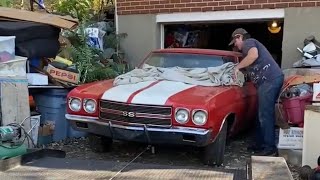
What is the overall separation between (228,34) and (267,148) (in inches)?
253

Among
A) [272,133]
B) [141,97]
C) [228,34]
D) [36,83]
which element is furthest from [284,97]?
[228,34]

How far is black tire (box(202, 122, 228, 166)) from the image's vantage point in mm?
5520

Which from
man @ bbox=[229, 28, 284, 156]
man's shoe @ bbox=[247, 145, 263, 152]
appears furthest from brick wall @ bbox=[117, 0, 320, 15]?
man's shoe @ bbox=[247, 145, 263, 152]

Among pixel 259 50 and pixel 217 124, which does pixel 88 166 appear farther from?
pixel 259 50

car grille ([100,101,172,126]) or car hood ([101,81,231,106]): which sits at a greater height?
car hood ([101,81,231,106])

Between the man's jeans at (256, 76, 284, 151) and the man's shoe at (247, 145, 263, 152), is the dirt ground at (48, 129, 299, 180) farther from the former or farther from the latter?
the man's jeans at (256, 76, 284, 151)

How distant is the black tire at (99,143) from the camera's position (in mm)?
6275

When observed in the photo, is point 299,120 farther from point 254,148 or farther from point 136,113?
point 136,113

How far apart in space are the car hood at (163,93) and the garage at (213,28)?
3.08 m

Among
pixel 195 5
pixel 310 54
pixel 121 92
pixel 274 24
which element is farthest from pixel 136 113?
pixel 274 24

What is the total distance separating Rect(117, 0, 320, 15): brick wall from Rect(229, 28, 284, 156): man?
7.07 ft

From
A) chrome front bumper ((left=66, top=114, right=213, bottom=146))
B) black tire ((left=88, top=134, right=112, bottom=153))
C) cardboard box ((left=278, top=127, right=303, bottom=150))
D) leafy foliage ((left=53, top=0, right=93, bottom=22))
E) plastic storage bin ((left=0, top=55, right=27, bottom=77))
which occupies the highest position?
leafy foliage ((left=53, top=0, right=93, bottom=22))

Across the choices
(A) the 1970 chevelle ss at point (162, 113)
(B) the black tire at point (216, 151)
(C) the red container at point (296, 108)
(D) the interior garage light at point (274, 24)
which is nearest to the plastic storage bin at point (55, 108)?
(A) the 1970 chevelle ss at point (162, 113)

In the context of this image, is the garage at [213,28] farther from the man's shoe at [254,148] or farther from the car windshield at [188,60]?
the man's shoe at [254,148]
